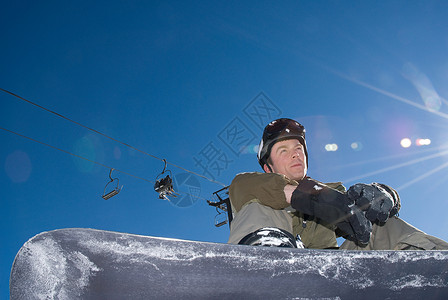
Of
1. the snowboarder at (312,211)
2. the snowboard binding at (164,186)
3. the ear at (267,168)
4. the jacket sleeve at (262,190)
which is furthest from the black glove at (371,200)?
the snowboard binding at (164,186)

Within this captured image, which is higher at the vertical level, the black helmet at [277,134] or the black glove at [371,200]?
the black helmet at [277,134]

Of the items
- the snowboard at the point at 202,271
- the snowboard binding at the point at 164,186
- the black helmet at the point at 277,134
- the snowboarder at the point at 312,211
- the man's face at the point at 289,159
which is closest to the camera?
the snowboard at the point at 202,271

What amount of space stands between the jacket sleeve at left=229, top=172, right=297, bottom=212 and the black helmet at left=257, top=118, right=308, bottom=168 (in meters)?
0.70

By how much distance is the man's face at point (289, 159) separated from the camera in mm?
2035

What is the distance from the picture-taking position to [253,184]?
147 cm

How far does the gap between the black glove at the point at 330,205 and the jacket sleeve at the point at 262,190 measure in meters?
0.07

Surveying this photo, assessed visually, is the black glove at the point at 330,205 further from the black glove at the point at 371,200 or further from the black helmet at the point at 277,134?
the black helmet at the point at 277,134

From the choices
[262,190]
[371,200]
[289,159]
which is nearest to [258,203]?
[262,190]

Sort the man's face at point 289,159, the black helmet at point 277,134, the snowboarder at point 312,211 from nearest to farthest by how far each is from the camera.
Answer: the snowboarder at point 312,211, the man's face at point 289,159, the black helmet at point 277,134

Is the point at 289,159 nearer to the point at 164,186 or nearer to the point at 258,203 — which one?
the point at 258,203

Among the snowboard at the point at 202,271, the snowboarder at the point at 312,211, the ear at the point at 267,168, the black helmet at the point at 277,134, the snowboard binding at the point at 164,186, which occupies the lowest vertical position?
the snowboard at the point at 202,271

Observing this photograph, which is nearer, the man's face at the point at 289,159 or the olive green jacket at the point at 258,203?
the olive green jacket at the point at 258,203

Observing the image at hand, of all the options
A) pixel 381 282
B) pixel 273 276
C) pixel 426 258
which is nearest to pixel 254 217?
pixel 273 276

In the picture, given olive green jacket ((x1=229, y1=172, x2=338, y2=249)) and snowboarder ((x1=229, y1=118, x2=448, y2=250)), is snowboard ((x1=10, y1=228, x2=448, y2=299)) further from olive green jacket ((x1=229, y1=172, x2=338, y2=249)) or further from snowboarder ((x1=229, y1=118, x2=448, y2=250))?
olive green jacket ((x1=229, y1=172, x2=338, y2=249))
